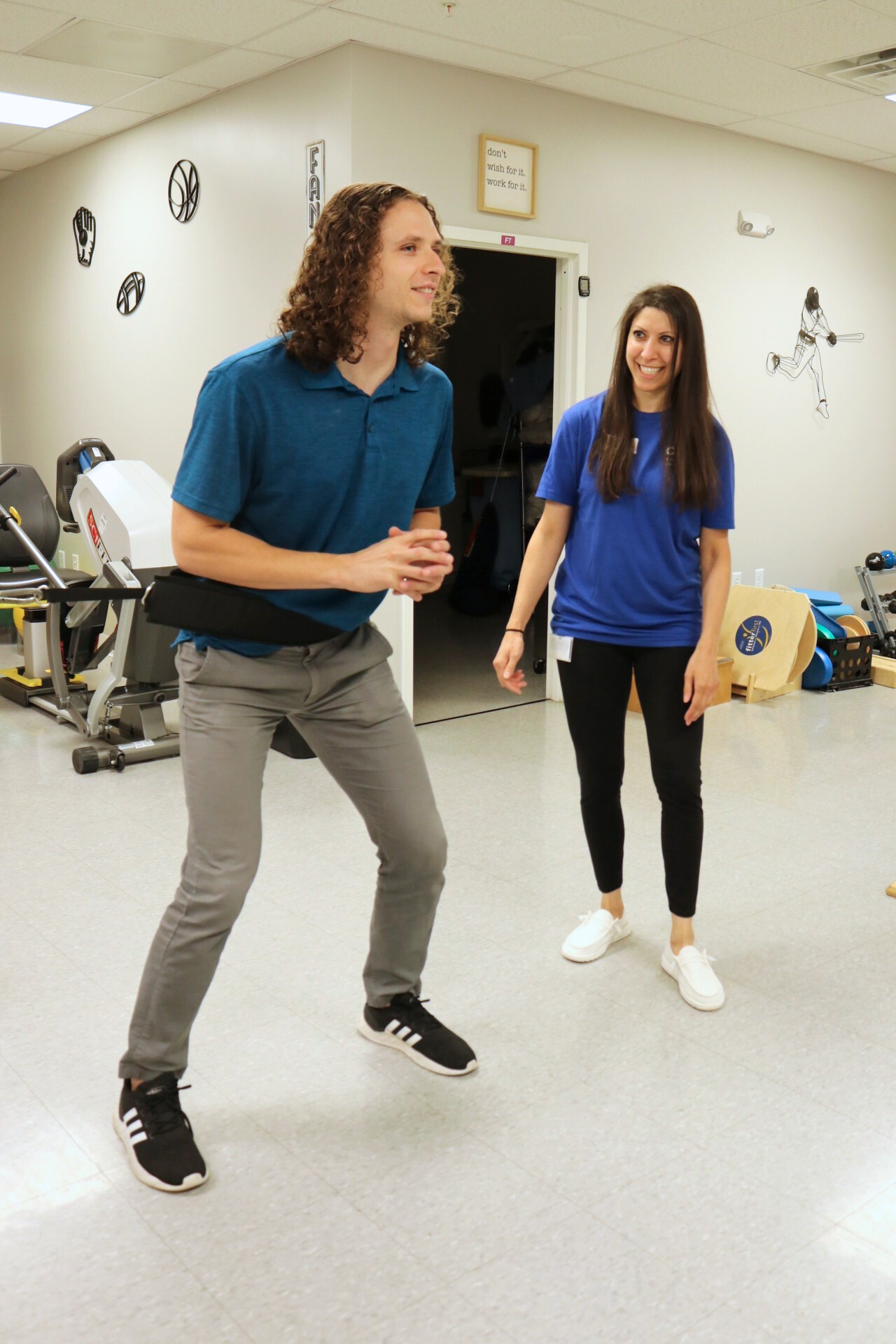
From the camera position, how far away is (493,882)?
10.6ft

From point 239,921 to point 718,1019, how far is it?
3.86 feet

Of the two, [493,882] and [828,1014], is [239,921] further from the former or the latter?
[828,1014]

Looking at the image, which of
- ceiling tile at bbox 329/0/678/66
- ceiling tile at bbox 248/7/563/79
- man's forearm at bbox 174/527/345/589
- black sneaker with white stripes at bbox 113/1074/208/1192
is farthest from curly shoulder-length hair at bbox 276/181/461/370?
ceiling tile at bbox 248/7/563/79

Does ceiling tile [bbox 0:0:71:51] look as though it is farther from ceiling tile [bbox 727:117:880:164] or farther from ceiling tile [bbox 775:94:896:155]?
ceiling tile [bbox 775:94:896:155]

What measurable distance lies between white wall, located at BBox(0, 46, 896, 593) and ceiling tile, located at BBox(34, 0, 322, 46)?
35cm

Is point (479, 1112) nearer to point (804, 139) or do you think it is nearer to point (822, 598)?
point (822, 598)

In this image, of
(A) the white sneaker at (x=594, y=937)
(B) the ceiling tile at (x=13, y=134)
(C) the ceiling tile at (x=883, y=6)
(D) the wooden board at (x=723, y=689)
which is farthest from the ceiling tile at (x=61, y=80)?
(A) the white sneaker at (x=594, y=937)

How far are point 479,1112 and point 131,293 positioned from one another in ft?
16.8

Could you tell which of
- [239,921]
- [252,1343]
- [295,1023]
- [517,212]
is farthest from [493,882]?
[517,212]

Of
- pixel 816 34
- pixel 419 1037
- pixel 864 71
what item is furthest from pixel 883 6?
pixel 419 1037

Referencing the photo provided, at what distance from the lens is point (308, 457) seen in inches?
70.9

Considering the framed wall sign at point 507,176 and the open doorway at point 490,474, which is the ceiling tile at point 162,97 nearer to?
the framed wall sign at point 507,176

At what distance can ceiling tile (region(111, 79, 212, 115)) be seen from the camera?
16.9ft

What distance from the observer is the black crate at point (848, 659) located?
5723 millimetres
